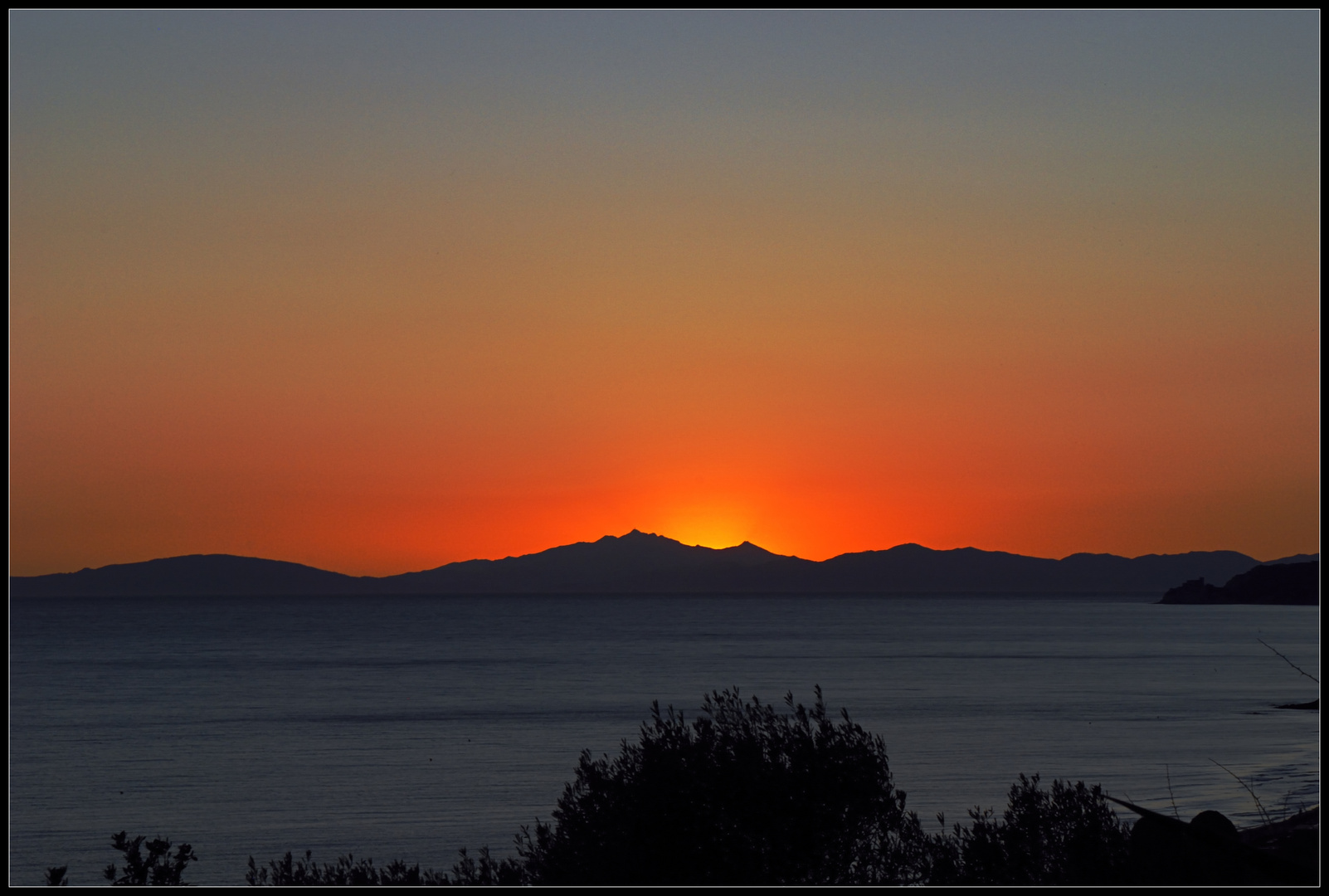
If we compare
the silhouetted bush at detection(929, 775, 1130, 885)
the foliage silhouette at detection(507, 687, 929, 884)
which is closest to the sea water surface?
the silhouetted bush at detection(929, 775, 1130, 885)

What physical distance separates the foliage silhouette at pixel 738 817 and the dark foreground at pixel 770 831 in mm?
20

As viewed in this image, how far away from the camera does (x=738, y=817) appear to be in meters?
17.5

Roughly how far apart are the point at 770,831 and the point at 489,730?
63.7 metres

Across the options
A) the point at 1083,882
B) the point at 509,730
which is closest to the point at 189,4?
the point at 1083,882

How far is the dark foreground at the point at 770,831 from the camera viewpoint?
16906mm

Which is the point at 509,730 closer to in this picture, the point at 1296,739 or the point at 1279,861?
the point at 1296,739

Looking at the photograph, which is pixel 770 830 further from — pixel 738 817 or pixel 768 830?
pixel 738 817

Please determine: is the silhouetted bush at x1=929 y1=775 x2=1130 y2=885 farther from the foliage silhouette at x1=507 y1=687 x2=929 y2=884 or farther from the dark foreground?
the foliage silhouette at x1=507 y1=687 x2=929 y2=884

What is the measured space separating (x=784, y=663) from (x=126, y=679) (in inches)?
2720

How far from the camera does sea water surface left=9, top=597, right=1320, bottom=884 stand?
48500mm

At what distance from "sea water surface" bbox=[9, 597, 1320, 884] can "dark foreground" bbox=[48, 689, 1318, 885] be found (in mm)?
4047

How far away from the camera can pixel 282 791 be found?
189ft

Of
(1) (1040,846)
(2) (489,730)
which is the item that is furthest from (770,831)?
(2) (489,730)

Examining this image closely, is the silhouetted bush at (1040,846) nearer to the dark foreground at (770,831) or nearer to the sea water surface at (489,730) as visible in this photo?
the dark foreground at (770,831)
